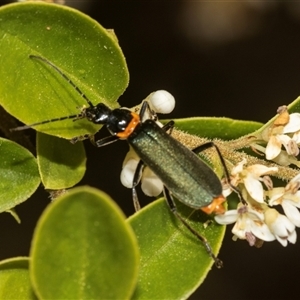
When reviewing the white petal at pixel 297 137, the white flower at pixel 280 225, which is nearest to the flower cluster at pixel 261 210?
the white flower at pixel 280 225

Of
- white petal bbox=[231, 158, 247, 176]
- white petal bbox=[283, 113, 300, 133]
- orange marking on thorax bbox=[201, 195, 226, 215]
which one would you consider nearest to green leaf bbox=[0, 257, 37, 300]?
orange marking on thorax bbox=[201, 195, 226, 215]

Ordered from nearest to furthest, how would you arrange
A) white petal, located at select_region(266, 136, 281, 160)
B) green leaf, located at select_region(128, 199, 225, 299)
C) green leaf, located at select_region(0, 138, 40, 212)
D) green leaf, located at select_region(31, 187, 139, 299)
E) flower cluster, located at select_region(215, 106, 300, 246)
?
green leaf, located at select_region(31, 187, 139, 299) < green leaf, located at select_region(128, 199, 225, 299) < flower cluster, located at select_region(215, 106, 300, 246) < white petal, located at select_region(266, 136, 281, 160) < green leaf, located at select_region(0, 138, 40, 212)

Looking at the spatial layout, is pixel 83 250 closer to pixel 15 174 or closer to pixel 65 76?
pixel 65 76

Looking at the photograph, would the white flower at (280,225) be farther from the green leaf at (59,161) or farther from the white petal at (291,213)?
the green leaf at (59,161)

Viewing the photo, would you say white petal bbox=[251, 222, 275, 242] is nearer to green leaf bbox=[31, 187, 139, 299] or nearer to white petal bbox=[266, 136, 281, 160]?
white petal bbox=[266, 136, 281, 160]

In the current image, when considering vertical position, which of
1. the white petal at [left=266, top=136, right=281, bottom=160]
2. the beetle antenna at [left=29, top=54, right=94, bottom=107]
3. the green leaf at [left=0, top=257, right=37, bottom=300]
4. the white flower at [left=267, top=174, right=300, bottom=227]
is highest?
the beetle antenna at [left=29, top=54, right=94, bottom=107]

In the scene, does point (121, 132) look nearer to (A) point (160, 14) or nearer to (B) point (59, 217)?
(B) point (59, 217)

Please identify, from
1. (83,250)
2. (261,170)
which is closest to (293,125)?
(261,170)
